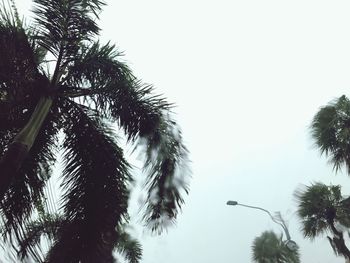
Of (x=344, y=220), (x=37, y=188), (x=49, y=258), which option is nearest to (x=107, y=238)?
(x=49, y=258)

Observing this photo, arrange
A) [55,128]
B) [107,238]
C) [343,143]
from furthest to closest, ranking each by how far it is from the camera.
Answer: [343,143], [55,128], [107,238]

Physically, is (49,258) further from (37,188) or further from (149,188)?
(149,188)

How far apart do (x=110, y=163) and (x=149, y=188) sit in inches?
32.9

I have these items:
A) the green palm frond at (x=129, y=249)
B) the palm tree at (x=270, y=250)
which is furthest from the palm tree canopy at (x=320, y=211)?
the palm tree at (x=270, y=250)

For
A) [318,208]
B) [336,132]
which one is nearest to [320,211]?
[318,208]

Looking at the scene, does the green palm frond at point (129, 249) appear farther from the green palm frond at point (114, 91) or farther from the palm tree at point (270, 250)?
the palm tree at point (270, 250)

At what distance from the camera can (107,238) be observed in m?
5.62

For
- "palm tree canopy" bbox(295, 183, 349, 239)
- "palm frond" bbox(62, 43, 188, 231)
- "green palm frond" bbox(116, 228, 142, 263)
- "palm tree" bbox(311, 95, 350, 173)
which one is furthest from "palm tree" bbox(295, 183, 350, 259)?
"palm frond" bbox(62, 43, 188, 231)

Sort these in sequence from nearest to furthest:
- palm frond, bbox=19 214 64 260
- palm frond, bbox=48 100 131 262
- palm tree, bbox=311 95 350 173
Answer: palm frond, bbox=19 214 64 260 < palm frond, bbox=48 100 131 262 < palm tree, bbox=311 95 350 173

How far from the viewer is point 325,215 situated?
1477 cm

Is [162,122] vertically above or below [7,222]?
above

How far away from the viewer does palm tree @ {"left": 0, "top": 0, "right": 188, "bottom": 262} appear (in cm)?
525

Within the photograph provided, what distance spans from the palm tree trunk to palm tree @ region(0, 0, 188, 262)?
0.10 ft

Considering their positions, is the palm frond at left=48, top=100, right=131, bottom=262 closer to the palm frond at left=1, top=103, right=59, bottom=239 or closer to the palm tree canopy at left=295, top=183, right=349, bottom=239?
the palm frond at left=1, top=103, right=59, bottom=239
